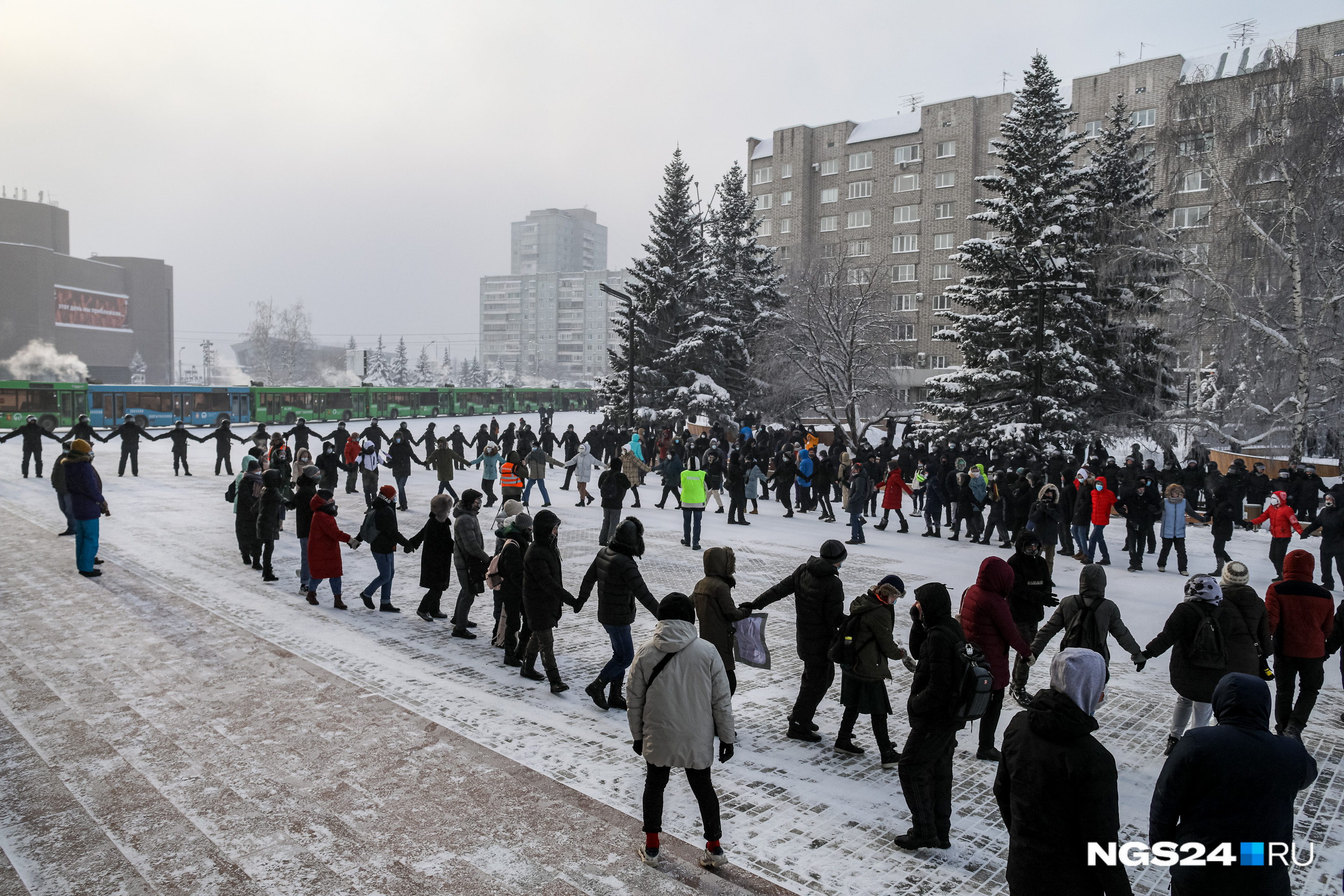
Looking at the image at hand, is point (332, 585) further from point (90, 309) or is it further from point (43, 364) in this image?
point (90, 309)

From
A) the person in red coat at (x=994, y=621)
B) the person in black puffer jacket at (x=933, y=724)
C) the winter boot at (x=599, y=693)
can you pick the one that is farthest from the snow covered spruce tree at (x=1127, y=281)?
the person in black puffer jacket at (x=933, y=724)

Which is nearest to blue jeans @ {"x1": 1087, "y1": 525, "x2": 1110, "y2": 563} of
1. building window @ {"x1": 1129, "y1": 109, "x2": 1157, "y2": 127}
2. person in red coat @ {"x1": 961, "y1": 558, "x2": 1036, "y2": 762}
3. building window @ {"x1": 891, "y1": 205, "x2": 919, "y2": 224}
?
person in red coat @ {"x1": 961, "y1": 558, "x2": 1036, "y2": 762}

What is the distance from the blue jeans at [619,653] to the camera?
6777 mm

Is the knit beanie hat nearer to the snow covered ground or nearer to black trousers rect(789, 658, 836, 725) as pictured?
the snow covered ground

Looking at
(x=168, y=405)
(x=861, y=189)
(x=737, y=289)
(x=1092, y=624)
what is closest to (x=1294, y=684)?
(x=1092, y=624)

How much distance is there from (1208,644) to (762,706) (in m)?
3.33

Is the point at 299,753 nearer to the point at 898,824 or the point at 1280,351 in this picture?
the point at 898,824

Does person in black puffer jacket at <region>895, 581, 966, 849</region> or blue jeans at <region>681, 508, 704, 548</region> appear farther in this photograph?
blue jeans at <region>681, 508, 704, 548</region>

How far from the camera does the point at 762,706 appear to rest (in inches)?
285

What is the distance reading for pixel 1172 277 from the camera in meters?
23.6

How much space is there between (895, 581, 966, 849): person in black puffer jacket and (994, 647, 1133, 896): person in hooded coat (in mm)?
1328

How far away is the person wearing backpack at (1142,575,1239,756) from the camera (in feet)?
19.0

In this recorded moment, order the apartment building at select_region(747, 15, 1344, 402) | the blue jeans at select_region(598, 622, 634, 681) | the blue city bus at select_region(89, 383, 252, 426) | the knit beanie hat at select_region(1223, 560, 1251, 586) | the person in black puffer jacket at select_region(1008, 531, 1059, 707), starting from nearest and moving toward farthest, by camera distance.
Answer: the knit beanie hat at select_region(1223, 560, 1251, 586), the person in black puffer jacket at select_region(1008, 531, 1059, 707), the blue jeans at select_region(598, 622, 634, 681), the blue city bus at select_region(89, 383, 252, 426), the apartment building at select_region(747, 15, 1344, 402)

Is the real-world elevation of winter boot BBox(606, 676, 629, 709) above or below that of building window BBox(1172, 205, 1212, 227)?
below
